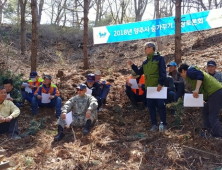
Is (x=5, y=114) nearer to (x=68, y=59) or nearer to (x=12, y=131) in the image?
(x=12, y=131)

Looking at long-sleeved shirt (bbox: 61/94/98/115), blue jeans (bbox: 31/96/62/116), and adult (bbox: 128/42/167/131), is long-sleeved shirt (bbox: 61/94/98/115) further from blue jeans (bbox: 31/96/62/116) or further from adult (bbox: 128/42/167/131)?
adult (bbox: 128/42/167/131)

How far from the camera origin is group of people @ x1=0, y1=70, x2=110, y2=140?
18.3 ft

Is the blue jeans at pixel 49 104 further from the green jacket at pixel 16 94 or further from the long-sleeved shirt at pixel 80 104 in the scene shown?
the long-sleeved shirt at pixel 80 104

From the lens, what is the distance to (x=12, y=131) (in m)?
5.53

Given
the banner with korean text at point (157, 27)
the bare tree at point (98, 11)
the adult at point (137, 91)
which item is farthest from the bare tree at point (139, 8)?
the adult at point (137, 91)

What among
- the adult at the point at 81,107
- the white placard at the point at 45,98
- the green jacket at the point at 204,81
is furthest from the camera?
the white placard at the point at 45,98

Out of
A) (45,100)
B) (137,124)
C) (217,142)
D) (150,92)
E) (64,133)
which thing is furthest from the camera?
(45,100)

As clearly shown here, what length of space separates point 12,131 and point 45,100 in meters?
1.56

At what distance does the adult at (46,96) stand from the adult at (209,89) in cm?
350

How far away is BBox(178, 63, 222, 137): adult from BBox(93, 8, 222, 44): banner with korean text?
23.6 feet

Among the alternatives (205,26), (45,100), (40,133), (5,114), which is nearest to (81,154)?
(40,133)

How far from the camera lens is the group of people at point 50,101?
5.57 meters

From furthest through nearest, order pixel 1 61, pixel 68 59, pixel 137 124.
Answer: pixel 68 59, pixel 1 61, pixel 137 124

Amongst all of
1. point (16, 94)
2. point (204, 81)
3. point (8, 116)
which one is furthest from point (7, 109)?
point (204, 81)
